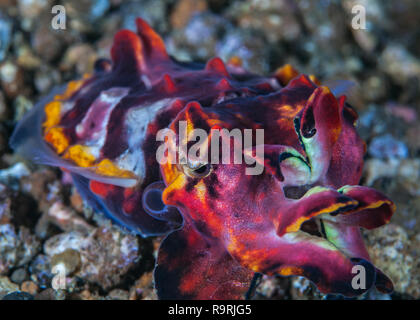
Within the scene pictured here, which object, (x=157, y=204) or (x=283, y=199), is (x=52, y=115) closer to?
(x=157, y=204)

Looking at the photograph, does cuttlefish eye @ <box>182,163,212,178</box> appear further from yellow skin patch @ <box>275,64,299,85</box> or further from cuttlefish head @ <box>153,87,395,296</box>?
yellow skin patch @ <box>275,64,299,85</box>

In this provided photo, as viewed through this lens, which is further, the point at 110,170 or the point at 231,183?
the point at 110,170

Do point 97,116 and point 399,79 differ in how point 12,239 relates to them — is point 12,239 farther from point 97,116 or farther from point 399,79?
point 399,79

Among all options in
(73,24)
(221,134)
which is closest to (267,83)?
(221,134)

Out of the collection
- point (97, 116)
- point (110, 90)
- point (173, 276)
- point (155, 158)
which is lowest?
point (173, 276)

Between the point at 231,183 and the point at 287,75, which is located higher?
the point at 287,75

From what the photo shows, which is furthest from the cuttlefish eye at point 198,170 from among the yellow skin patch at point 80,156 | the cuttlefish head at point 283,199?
the yellow skin patch at point 80,156

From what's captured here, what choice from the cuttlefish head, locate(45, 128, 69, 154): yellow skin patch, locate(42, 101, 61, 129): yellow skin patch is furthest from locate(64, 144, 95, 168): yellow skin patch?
the cuttlefish head

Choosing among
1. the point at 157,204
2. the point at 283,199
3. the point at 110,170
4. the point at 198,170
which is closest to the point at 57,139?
the point at 110,170
